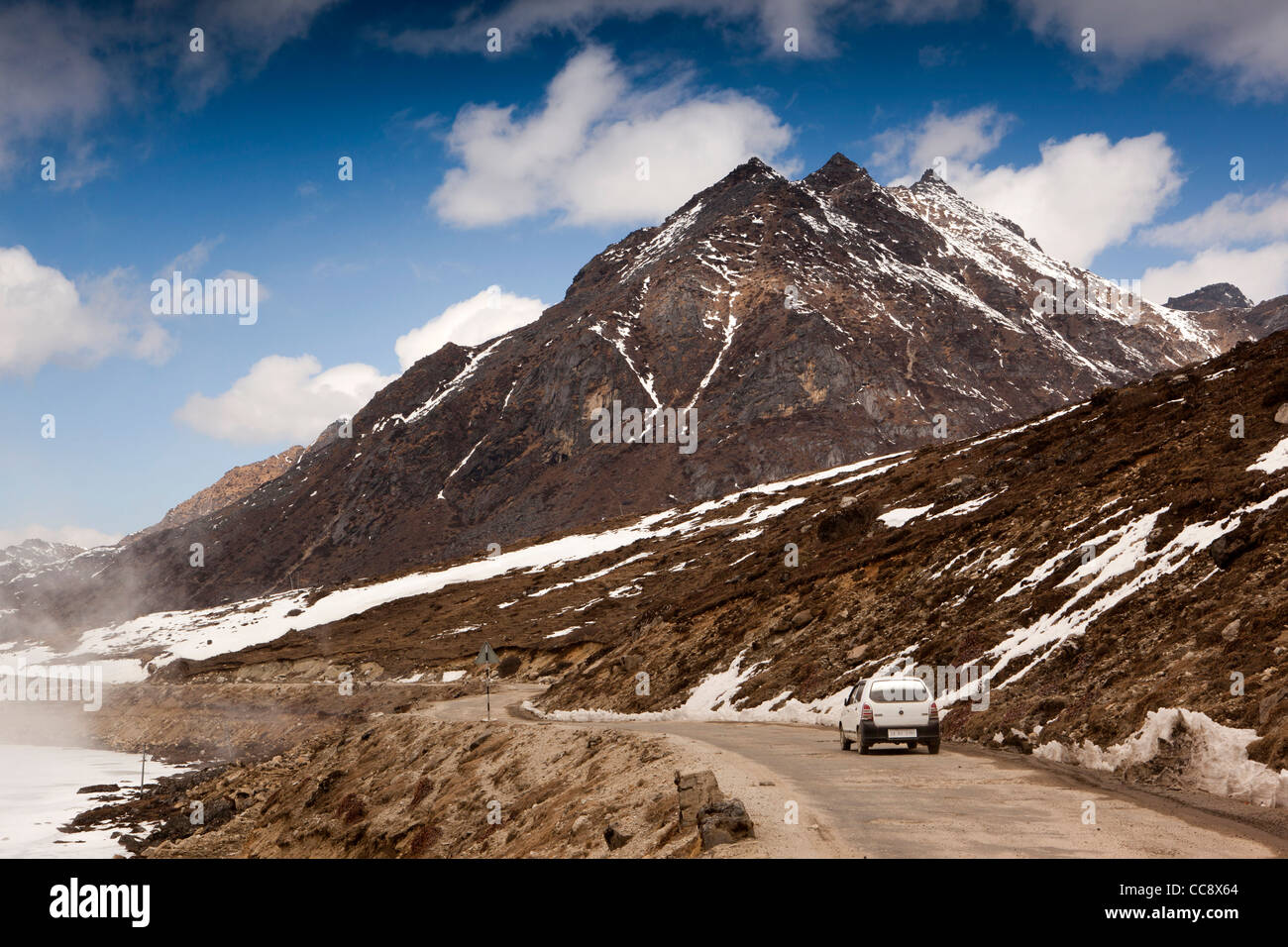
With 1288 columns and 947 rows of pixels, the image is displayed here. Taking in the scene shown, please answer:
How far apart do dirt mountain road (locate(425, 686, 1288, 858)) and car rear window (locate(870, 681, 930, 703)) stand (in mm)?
1112

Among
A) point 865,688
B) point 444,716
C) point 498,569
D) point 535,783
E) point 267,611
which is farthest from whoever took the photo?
point 267,611

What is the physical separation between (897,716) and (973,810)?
7215mm

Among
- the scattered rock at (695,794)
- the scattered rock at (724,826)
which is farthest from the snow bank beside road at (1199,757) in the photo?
the scattered rock at (724,826)

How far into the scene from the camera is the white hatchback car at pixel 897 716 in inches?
735

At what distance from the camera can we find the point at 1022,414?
193 metres

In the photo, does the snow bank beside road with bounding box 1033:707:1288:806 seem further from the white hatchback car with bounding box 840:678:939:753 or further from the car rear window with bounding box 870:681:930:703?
the car rear window with bounding box 870:681:930:703

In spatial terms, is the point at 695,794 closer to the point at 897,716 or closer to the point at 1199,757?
the point at 1199,757

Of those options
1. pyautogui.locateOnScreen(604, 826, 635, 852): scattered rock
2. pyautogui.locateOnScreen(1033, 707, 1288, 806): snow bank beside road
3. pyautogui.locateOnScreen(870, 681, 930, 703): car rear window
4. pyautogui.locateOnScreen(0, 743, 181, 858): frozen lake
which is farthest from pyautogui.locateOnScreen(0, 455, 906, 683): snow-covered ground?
pyautogui.locateOnScreen(604, 826, 635, 852): scattered rock

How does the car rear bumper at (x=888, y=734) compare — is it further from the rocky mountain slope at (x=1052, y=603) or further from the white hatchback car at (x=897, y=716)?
the rocky mountain slope at (x=1052, y=603)

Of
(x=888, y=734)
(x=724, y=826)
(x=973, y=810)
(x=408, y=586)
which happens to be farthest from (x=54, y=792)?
(x=408, y=586)

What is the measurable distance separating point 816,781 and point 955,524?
25.8m

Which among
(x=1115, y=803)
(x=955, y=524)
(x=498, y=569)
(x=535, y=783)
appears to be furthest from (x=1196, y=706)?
(x=498, y=569)

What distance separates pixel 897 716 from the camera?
61.6 ft

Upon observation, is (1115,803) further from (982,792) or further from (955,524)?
(955,524)
